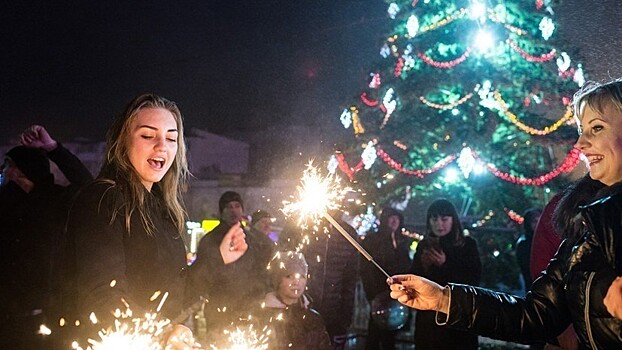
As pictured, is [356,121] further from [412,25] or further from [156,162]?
[156,162]

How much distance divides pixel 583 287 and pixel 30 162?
4784mm

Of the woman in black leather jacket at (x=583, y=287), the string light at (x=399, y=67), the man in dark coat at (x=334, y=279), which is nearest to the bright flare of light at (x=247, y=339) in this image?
the man in dark coat at (x=334, y=279)

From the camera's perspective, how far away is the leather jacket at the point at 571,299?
2096 millimetres

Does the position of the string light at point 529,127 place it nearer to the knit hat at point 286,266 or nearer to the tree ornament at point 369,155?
the tree ornament at point 369,155

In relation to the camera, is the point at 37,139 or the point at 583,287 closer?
the point at 583,287

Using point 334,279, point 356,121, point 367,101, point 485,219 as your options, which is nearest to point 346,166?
point 356,121

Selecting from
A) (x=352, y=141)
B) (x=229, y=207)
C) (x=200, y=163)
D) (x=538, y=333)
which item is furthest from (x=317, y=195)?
(x=200, y=163)

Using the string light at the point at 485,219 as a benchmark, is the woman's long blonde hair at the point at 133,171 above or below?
below

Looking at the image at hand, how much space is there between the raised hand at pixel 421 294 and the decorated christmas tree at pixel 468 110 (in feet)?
27.8

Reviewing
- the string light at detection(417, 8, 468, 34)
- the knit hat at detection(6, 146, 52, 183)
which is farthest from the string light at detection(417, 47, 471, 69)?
the knit hat at detection(6, 146, 52, 183)

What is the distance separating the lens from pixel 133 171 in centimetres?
272

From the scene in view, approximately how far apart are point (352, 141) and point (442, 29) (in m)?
3.19

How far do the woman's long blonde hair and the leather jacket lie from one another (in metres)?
1.56

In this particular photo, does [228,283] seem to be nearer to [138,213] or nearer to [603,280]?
[138,213]
